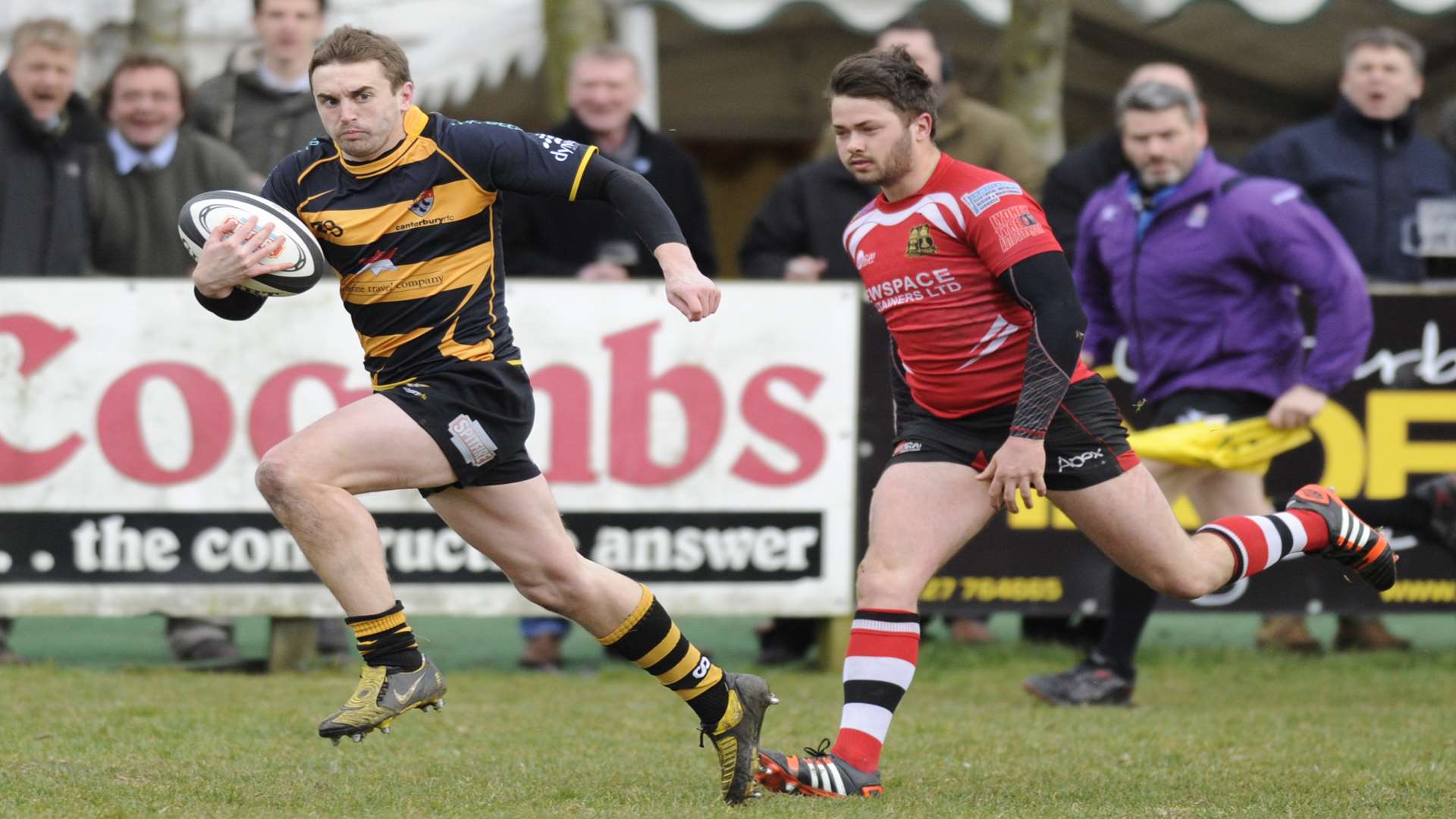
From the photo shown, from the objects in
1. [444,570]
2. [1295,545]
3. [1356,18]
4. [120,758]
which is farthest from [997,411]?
[1356,18]

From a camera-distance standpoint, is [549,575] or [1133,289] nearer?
[549,575]

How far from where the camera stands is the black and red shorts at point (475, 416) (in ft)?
18.2

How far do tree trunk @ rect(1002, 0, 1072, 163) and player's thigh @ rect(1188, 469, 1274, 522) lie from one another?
3720 millimetres

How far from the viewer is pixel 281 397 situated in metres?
8.60

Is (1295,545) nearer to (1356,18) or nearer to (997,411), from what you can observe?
(997,411)

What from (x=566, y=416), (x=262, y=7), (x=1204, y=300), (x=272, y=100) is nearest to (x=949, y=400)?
(x=1204, y=300)

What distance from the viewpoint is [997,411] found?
5992 millimetres

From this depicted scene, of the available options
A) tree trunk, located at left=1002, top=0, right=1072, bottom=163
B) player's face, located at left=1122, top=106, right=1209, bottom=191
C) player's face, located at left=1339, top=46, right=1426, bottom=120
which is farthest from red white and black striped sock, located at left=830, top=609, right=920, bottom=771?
tree trunk, located at left=1002, top=0, right=1072, bottom=163

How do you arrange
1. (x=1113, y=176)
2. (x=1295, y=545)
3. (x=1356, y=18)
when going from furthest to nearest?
1. (x=1356, y=18)
2. (x=1113, y=176)
3. (x=1295, y=545)

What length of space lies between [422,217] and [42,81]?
3.99 metres

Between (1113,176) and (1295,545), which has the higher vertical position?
(1113,176)

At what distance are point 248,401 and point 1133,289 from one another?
360 centimetres

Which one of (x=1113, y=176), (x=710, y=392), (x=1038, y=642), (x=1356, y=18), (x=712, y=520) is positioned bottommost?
(x=1038, y=642)

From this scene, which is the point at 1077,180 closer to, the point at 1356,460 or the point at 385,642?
the point at 1356,460
